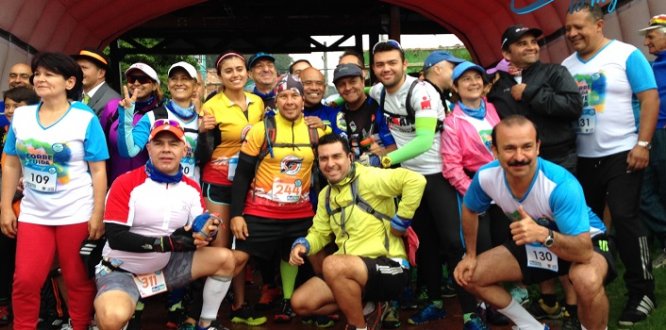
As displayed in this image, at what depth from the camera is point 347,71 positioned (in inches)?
180

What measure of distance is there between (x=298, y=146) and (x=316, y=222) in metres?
0.55

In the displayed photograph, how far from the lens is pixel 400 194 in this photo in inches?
159

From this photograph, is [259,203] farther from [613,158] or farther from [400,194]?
[613,158]

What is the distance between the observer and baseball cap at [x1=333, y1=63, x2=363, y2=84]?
4.58 metres

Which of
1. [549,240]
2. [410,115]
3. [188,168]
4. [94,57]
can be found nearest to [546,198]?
[549,240]

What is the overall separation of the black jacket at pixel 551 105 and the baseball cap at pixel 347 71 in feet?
3.62

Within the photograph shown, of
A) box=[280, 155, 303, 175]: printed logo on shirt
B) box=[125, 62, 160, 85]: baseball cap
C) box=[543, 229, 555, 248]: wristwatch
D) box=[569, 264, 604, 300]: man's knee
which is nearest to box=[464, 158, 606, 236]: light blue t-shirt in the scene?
box=[543, 229, 555, 248]: wristwatch

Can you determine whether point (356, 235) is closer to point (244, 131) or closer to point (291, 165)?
point (291, 165)

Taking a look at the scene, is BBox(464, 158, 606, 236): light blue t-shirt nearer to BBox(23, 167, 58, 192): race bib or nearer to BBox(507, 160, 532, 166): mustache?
BBox(507, 160, 532, 166): mustache

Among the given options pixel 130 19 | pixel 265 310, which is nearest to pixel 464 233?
pixel 265 310

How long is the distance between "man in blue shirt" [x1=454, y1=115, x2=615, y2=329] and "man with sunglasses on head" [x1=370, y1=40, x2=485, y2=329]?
1.07 feet

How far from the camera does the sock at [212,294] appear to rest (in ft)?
13.4

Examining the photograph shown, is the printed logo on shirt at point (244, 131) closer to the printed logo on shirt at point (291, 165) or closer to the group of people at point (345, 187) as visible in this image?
the group of people at point (345, 187)

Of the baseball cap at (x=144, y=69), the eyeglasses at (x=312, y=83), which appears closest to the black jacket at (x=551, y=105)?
the eyeglasses at (x=312, y=83)
